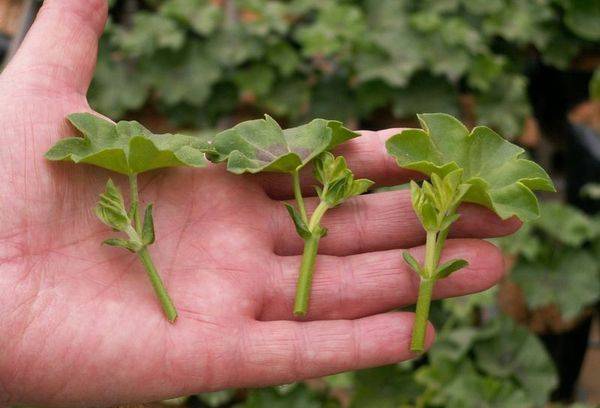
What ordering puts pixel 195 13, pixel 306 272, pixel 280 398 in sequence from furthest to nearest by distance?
1. pixel 195 13
2. pixel 280 398
3. pixel 306 272

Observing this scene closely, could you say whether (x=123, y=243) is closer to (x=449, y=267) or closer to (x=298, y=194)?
(x=298, y=194)

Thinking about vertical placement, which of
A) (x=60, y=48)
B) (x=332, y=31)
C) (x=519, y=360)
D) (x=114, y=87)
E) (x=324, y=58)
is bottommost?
(x=519, y=360)

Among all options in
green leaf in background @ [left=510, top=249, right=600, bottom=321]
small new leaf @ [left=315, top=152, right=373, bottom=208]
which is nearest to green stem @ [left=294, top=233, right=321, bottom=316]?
small new leaf @ [left=315, top=152, right=373, bottom=208]

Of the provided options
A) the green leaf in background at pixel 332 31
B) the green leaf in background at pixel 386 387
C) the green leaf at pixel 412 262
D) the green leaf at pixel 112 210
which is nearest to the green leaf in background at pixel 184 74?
the green leaf in background at pixel 332 31

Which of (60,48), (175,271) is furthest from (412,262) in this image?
(60,48)

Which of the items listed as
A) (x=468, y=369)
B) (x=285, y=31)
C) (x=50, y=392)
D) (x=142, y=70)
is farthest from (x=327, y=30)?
(x=50, y=392)

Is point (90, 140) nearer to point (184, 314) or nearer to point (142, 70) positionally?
point (184, 314)
